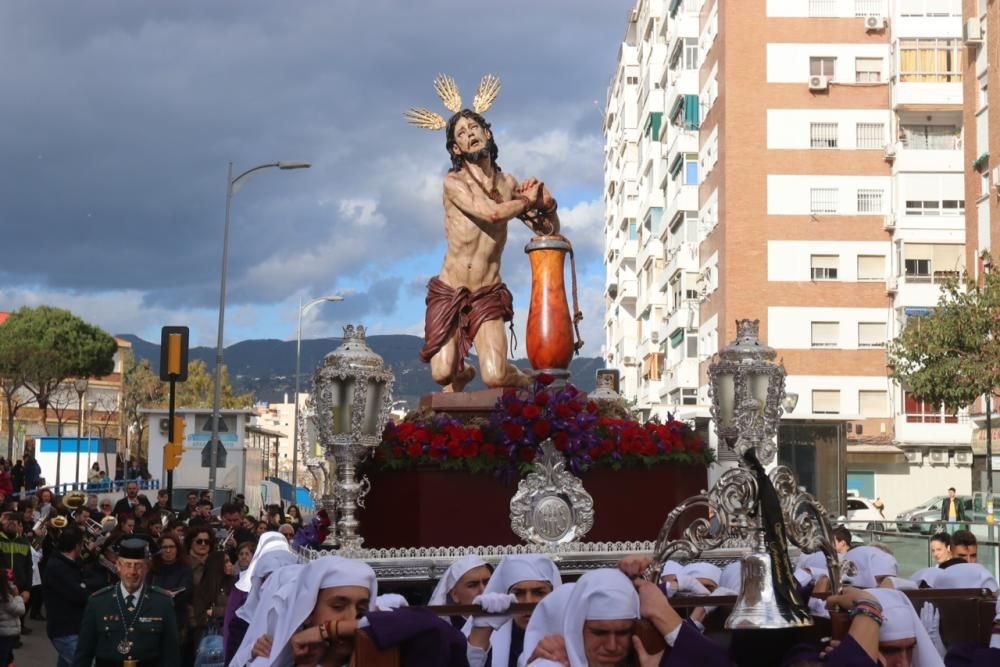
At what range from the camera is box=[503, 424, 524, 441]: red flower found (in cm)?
1169

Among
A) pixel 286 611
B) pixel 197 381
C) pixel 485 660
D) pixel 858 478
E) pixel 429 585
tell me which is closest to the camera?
pixel 286 611

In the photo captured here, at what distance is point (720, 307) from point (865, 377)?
5.63 m

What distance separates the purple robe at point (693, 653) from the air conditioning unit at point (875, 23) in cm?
5316

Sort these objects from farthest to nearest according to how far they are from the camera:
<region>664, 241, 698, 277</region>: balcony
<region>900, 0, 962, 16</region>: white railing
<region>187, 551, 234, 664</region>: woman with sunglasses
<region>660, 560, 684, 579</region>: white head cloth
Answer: <region>664, 241, 698, 277</region>: balcony, <region>900, 0, 962, 16</region>: white railing, <region>187, 551, 234, 664</region>: woman with sunglasses, <region>660, 560, 684, 579</region>: white head cloth

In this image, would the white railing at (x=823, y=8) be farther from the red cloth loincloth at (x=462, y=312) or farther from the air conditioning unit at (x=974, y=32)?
the red cloth loincloth at (x=462, y=312)

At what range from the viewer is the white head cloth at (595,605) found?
16.1 feet

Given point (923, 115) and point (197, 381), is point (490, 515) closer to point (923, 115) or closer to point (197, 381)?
point (923, 115)

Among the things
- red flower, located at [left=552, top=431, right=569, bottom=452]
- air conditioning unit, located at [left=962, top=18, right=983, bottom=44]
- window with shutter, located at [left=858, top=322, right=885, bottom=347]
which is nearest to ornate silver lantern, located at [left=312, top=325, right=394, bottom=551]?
red flower, located at [left=552, top=431, right=569, bottom=452]

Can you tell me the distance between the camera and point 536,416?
11758 millimetres

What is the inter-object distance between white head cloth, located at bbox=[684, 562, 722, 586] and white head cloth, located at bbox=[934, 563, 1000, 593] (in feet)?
3.94

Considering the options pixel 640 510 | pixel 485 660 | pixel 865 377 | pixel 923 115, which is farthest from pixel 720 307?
pixel 485 660

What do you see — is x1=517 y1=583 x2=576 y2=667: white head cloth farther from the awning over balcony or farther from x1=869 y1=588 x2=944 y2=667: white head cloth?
the awning over balcony

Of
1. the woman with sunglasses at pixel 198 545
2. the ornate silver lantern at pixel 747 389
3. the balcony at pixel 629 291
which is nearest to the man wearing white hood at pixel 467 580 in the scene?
the ornate silver lantern at pixel 747 389

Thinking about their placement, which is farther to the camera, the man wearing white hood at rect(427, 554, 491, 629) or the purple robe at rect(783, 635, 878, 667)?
the man wearing white hood at rect(427, 554, 491, 629)
